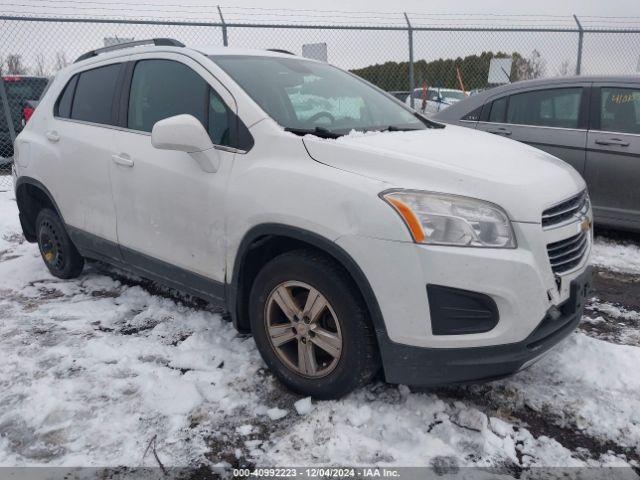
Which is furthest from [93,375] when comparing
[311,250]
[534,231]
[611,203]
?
[611,203]

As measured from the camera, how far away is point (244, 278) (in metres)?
2.88

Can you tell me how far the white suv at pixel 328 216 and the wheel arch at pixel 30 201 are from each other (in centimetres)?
80

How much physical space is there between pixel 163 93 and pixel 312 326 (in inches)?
71.5

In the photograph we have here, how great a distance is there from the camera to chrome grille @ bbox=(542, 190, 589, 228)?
2.36m

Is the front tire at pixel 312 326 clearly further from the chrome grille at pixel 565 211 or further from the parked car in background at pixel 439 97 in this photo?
the parked car in background at pixel 439 97

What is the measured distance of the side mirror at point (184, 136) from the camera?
2768 mm

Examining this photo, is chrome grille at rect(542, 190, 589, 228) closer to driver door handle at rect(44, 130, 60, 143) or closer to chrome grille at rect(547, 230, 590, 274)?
chrome grille at rect(547, 230, 590, 274)

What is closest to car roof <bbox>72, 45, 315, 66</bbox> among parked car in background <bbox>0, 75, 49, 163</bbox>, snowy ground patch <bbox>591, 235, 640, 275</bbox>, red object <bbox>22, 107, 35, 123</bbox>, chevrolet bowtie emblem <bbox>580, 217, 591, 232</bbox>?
chevrolet bowtie emblem <bbox>580, 217, 591, 232</bbox>

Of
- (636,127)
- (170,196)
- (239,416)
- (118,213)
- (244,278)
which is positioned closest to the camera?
(239,416)

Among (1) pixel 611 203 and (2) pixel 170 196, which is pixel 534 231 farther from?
(1) pixel 611 203

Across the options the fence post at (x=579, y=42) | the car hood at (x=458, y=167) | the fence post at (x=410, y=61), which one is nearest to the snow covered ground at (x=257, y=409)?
the car hood at (x=458, y=167)

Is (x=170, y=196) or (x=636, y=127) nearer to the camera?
(x=170, y=196)

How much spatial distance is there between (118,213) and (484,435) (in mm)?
2614

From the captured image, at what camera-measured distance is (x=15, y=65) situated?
9133 mm
